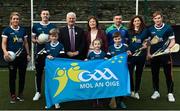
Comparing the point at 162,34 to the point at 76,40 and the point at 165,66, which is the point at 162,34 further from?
the point at 76,40

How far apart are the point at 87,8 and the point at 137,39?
272 inches

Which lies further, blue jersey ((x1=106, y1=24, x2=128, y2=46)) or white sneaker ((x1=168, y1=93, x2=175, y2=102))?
white sneaker ((x1=168, y1=93, x2=175, y2=102))

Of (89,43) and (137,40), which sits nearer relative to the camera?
(89,43)

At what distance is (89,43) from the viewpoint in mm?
8250

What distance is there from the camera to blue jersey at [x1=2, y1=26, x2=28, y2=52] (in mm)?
8234

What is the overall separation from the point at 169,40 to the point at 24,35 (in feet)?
8.71

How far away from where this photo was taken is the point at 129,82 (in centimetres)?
808

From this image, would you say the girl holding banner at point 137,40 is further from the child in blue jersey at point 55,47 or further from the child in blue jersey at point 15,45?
the child in blue jersey at point 15,45

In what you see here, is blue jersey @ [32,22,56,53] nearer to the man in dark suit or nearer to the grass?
the man in dark suit

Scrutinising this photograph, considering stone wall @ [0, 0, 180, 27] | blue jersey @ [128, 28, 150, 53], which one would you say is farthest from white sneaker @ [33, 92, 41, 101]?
stone wall @ [0, 0, 180, 27]

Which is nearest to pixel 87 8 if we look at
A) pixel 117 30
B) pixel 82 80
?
pixel 117 30

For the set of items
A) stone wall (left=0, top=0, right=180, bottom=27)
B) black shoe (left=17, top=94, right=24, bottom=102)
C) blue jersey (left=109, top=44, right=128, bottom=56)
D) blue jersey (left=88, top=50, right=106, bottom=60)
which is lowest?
black shoe (left=17, top=94, right=24, bottom=102)

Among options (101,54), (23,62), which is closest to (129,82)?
(101,54)


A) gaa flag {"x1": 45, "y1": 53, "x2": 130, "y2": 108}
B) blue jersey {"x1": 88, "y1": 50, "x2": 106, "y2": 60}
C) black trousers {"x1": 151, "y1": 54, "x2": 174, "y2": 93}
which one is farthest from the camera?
black trousers {"x1": 151, "y1": 54, "x2": 174, "y2": 93}
